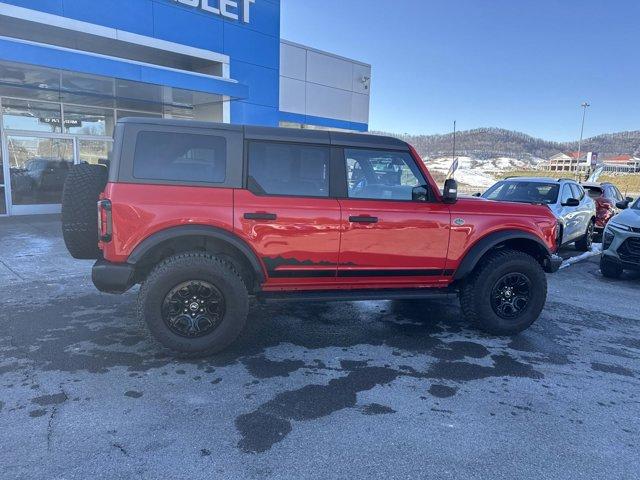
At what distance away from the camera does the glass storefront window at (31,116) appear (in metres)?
11.6

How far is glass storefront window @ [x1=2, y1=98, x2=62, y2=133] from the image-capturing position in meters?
11.6

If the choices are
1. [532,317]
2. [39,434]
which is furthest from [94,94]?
[532,317]

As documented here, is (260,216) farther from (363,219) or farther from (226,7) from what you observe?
(226,7)

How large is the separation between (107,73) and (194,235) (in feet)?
25.0

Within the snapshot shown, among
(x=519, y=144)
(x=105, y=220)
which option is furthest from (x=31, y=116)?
(x=519, y=144)

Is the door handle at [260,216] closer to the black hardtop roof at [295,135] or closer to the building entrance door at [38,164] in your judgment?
the black hardtop roof at [295,135]

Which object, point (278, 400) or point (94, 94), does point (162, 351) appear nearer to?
point (278, 400)

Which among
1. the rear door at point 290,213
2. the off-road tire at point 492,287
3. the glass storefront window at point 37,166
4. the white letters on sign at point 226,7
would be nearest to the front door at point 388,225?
the rear door at point 290,213

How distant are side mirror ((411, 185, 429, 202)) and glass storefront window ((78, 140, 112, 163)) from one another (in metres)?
11.6

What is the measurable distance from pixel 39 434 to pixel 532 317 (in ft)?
14.3

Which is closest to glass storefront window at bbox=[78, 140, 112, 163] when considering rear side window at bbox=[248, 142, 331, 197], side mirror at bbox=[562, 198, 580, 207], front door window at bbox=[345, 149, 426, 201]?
rear side window at bbox=[248, 142, 331, 197]

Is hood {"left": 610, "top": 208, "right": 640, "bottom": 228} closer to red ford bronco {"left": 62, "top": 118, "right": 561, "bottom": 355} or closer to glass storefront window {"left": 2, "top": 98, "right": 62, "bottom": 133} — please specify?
red ford bronco {"left": 62, "top": 118, "right": 561, "bottom": 355}

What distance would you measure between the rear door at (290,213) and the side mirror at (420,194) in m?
0.79

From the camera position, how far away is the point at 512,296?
180 inches
